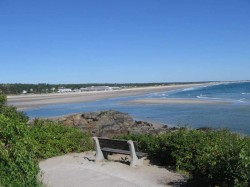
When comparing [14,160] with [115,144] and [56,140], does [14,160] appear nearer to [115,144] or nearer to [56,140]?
[115,144]

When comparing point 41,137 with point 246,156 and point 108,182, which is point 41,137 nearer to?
point 108,182

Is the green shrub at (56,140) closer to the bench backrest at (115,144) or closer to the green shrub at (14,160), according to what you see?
the bench backrest at (115,144)

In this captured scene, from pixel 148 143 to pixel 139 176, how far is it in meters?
2.00

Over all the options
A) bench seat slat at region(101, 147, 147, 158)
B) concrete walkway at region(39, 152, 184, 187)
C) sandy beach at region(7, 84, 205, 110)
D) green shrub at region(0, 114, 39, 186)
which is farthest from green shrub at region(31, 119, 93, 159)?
sandy beach at region(7, 84, 205, 110)

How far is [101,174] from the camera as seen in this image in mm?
8797

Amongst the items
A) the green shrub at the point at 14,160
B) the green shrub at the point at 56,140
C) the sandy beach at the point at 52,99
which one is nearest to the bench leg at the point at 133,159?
the green shrub at the point at 56,140

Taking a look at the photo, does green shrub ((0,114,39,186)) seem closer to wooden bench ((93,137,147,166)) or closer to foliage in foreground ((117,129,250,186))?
foliage in foreground ((117,129,250,186))

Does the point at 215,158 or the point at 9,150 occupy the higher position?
the point at 9,150

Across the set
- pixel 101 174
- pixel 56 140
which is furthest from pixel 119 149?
pixel 56 140

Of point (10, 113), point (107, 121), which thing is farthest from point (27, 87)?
point (10, 113)

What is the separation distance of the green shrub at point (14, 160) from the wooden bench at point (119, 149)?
3.78 metres

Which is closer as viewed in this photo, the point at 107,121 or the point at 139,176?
the point at 139,176

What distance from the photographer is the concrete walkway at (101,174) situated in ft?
26.3

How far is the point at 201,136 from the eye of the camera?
9297mm
